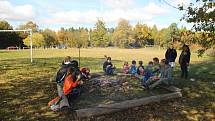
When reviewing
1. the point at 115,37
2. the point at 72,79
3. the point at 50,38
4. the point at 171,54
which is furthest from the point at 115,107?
the point at 50,38

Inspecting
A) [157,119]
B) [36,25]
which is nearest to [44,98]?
[157,119]

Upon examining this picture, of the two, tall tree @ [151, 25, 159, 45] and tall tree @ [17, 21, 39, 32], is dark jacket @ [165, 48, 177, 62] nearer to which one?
tall tree @ [151, 25, 159, 45]

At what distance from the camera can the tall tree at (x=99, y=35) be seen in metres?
114

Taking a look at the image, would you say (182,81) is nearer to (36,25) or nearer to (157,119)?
(157,119)

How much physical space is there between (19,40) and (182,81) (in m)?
86.3

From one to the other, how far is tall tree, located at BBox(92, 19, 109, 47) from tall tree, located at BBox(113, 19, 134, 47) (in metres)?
4.09

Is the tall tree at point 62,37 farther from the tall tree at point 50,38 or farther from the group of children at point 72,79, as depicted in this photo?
the group of children at point 72,79

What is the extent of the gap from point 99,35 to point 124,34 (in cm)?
919

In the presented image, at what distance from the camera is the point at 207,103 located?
12.7 m

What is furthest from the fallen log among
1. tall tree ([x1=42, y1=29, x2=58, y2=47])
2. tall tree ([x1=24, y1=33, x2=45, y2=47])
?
tall tree ([x1=42, y1=29, x2=58, y2=47])

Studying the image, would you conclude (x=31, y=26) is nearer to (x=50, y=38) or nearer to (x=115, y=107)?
(x=50, y=38)

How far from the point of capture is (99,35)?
114m

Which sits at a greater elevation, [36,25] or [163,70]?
[36,25]

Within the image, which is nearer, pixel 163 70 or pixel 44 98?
pixel 44 98
